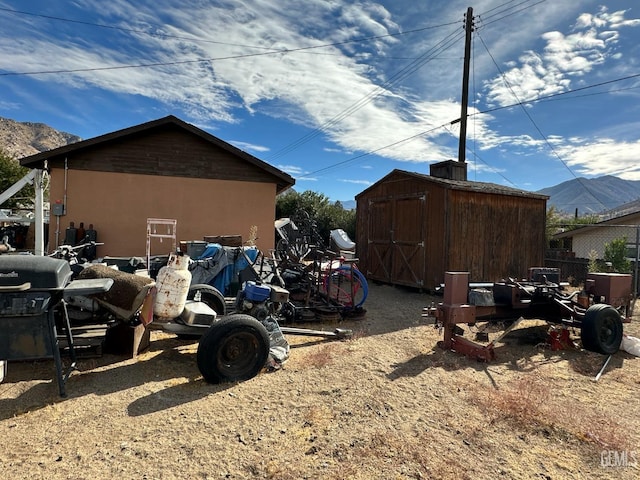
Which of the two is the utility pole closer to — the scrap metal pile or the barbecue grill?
the scrap metal pile

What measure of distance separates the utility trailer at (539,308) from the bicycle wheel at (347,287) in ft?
6.69

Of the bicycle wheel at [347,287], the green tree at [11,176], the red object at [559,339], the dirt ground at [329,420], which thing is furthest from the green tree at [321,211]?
the dirt ground at [329,420]

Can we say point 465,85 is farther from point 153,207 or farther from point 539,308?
point 153,207

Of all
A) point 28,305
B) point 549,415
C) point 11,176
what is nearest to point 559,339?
point 549,415

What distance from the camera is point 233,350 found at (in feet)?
12.8

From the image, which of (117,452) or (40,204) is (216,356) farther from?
(40,204)

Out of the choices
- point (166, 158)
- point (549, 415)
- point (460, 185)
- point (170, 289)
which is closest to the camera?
point (549, 415)

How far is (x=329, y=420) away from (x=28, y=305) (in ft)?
8.82

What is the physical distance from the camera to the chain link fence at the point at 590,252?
11125mm

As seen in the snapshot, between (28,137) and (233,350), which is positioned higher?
(28,137)

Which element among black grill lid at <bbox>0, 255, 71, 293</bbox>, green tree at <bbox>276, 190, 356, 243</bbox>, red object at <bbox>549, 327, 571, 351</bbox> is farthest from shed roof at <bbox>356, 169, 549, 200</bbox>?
green tree at <bbox>276, 190, 356, 243</bbox>

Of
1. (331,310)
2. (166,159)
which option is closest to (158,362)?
(331,310)

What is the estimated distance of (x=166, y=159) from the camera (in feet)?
32.7

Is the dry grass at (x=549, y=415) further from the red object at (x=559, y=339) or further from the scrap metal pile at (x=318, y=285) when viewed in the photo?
the scrap metal pile at (x=318, y=285)
